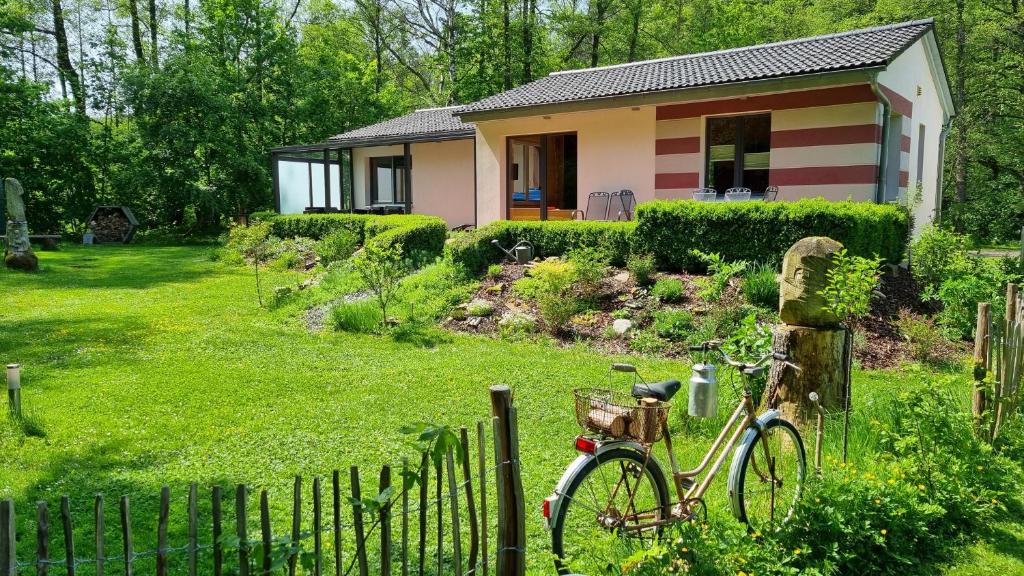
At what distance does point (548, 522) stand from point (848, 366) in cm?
258

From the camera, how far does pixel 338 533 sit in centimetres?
224

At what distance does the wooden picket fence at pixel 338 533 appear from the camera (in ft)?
6.16

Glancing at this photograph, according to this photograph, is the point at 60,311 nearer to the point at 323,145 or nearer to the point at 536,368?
the point at 536,368

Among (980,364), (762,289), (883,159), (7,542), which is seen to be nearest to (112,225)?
(762,289)

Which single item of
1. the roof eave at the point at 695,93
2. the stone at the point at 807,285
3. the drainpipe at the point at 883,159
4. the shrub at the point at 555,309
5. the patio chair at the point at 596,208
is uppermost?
the roof eave at the point at 695,93

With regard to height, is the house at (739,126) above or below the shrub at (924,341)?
above

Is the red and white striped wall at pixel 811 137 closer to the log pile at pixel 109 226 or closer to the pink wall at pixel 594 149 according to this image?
the pink wall at pixel 594 149

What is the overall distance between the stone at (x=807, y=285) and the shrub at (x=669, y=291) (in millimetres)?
4812

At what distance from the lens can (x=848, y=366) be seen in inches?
175

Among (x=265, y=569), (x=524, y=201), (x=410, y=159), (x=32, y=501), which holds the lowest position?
(x=32, y=501)

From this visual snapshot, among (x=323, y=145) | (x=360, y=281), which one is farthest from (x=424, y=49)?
(x=360, y=281)

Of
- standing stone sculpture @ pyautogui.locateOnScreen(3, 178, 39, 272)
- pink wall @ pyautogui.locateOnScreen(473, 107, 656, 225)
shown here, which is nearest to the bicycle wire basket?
pink wall @ pyautogui.locateOnScreen(473, 107, 656, 225)

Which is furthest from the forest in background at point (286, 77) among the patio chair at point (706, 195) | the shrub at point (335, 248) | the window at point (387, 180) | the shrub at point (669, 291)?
the shrub at point (669, 291)

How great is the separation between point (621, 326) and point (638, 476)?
5.86m
